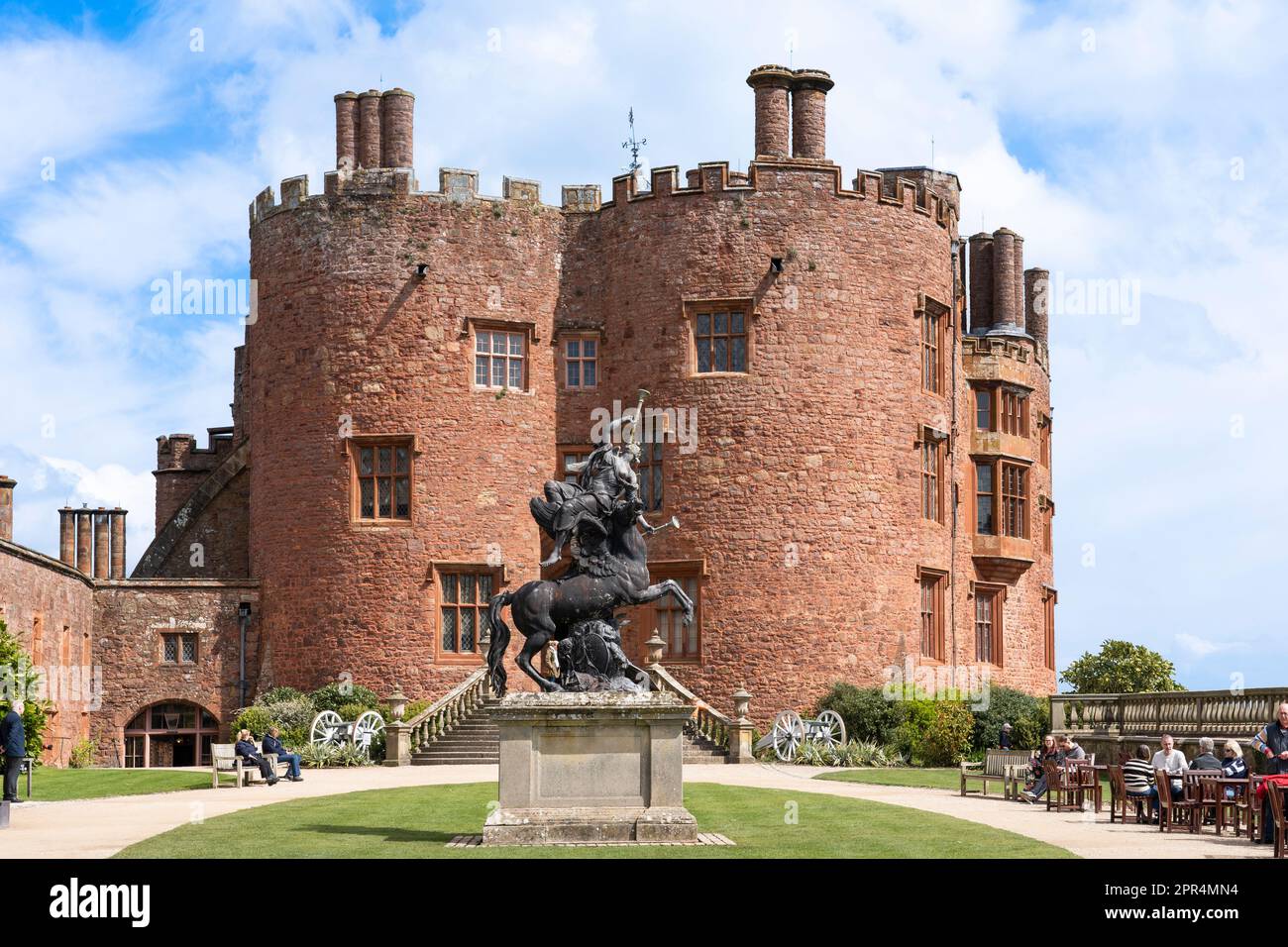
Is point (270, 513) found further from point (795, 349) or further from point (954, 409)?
point (954, 409)

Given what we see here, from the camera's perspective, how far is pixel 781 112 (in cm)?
3847

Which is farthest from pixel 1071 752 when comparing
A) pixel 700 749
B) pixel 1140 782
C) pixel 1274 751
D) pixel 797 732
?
pixel 797 732

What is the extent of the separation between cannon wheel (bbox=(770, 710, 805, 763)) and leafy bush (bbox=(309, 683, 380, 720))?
8466mm

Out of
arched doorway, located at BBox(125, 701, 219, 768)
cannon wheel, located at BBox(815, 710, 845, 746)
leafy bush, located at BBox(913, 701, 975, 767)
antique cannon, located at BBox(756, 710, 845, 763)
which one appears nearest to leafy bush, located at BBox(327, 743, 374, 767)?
arched doorway, located at BBox(125, 701, 219, 768)

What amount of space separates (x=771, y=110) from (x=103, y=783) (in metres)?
20.1

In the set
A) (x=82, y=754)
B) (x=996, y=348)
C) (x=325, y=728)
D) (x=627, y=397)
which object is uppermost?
(x=996, y=348)

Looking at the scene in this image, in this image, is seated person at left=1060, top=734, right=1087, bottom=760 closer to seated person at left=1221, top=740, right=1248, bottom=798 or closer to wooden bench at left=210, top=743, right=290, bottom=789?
seated person at left=1221, top=740, right=1248, bottom=798

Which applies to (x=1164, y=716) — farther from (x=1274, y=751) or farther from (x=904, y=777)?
(x=1274, y=751)

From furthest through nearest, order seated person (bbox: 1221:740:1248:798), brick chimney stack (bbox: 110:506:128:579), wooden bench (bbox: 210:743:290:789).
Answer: brick chimney stack (bbox: 110:506:128:579), wooden bench (bbox: 210:743:290:789), seated person (bbox: 1221:740:1248:798)

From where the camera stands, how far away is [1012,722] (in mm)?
37906

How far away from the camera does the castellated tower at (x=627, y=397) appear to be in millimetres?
36969

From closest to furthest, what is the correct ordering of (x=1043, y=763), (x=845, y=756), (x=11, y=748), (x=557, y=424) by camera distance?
(x=11, y=748)
(x=1043, y=763)
(x=845, y=756)
(x=557, y=424)

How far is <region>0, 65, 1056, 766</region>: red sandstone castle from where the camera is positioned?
36969mm

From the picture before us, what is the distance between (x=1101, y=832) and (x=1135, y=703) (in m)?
11.0
